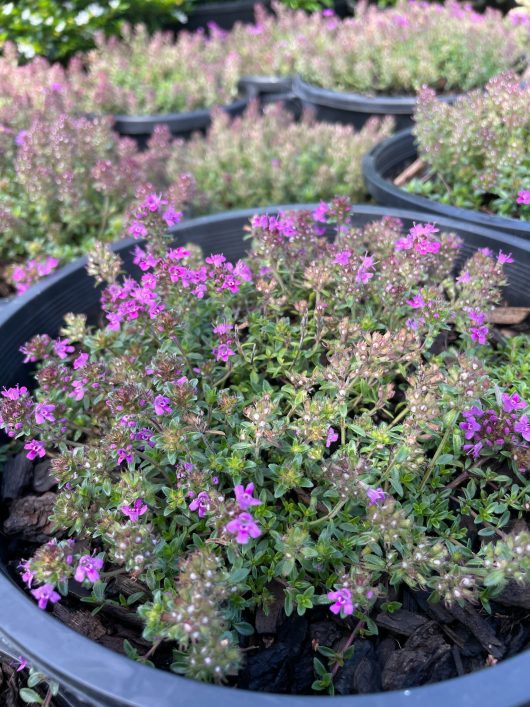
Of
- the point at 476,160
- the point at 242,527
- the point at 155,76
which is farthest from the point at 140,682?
the point at 155,76

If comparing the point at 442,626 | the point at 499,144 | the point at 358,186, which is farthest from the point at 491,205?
the point at 442,626

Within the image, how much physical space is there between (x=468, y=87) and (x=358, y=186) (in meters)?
1.39

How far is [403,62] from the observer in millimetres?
4176

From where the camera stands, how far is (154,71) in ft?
16.6

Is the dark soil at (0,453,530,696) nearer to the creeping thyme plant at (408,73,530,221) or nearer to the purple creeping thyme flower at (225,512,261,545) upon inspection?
the purple creeping thyme flower at (225,512,261,545)

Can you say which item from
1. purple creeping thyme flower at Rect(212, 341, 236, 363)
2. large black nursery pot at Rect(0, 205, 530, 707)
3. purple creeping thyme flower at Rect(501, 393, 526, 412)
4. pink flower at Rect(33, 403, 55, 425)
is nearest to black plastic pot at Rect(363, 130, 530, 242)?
purple creeping thyme flower at Rect(501, 393, 526, 412)

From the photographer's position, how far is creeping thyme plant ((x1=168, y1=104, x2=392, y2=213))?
338 centimetres

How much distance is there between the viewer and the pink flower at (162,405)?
1524mm

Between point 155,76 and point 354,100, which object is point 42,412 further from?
point 155,76

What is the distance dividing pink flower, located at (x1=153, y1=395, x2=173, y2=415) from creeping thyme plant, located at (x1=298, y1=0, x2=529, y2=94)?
324cm

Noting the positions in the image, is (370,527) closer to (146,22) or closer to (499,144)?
(499,144)

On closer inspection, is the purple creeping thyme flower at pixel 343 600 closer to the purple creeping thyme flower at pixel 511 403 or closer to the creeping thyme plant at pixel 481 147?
the purple creeping thyme flower at pixel 511 403

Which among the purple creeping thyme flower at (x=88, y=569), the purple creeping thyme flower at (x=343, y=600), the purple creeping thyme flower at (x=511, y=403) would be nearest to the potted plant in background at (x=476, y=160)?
the purple creeping thyme flower at (x=511, y=403)

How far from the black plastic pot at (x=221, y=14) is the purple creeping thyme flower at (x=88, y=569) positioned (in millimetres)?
6999
